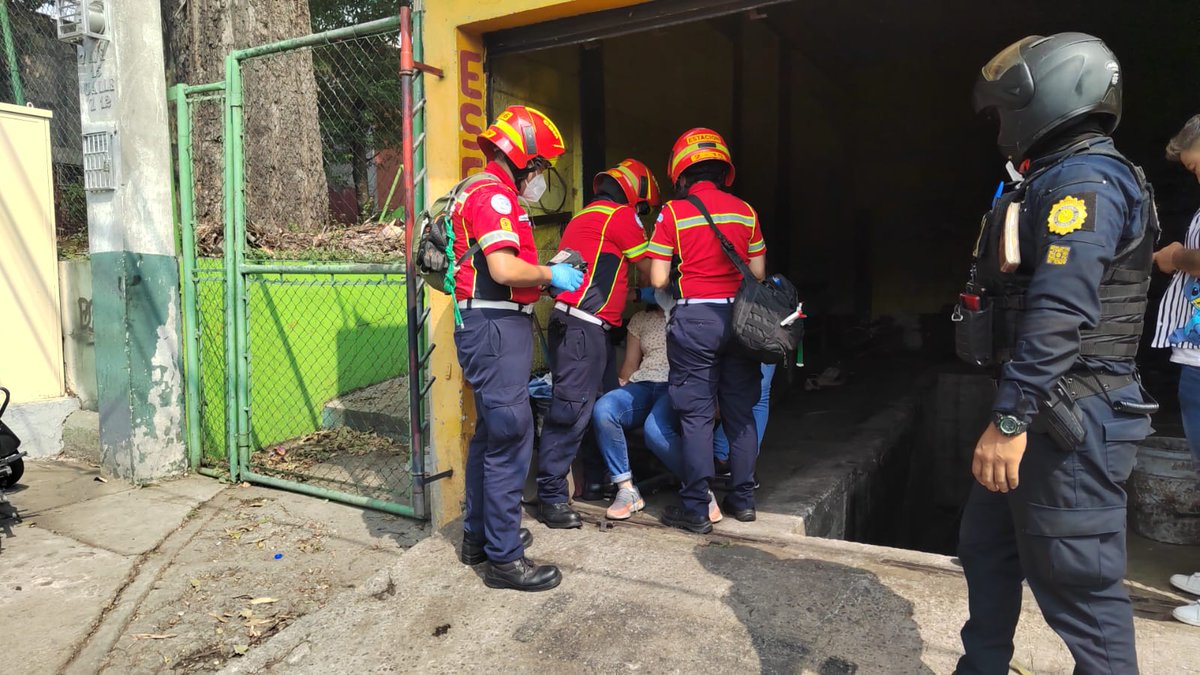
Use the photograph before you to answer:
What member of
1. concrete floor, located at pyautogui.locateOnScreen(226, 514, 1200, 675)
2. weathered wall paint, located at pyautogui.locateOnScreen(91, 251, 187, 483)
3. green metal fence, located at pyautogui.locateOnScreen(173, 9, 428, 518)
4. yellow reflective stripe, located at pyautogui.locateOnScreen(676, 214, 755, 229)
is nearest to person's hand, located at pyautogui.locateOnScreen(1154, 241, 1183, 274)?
concrete floor, located at pyautogui.locateOnScreen(226, 514, 1200, 675)

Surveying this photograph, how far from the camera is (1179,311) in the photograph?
3.03 metres

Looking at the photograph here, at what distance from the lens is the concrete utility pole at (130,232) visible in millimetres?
5387

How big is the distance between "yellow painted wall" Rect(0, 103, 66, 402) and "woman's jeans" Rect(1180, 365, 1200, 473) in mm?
7791

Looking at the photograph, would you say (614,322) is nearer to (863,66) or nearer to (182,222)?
(182,222)

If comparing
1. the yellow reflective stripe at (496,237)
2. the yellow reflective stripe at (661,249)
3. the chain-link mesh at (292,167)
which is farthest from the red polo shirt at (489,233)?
the chain-link mesh at (292,167)

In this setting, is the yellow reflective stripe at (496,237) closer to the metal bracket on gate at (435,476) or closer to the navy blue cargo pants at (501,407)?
the navy blue cargo pants at (501,407)

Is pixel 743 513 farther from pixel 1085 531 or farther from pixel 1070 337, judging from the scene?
pixel 1070 337


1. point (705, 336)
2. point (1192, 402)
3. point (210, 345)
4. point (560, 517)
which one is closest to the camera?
point (1192, 402)

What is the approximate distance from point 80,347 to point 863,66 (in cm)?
1098

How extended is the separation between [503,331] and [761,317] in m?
1.22

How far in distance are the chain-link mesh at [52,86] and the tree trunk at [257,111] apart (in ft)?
3.24

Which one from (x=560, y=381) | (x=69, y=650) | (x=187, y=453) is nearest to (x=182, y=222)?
(x=187, y=453)

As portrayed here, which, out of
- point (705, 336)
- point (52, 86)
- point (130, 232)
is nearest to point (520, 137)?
point (705, 336)

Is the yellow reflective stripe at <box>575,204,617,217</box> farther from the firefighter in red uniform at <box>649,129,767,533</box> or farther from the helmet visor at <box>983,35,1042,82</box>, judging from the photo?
the helmet visor at <box>983,35,1042,82</box>
